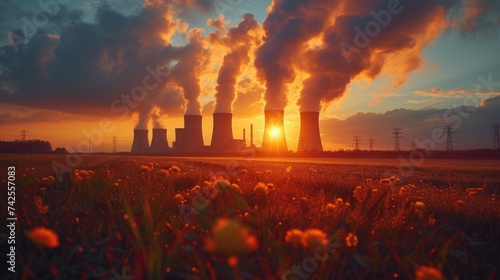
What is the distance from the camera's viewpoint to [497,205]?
8.14 ft

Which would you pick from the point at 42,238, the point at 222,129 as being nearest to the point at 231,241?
the point at 42,238

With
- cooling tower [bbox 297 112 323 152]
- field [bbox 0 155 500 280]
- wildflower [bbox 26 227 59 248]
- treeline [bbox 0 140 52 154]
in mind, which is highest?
cooling tower [bbox 297 112 323 152]

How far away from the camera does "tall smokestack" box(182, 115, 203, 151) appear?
1335 inches

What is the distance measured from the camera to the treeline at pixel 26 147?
33562 millimetres

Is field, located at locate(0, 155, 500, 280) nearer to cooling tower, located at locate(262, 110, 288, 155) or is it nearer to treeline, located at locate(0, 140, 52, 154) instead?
cooling tower, located at locate(262, 110, 288, 155)

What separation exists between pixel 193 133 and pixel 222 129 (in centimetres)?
626

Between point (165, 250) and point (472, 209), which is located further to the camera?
point (472, 209)

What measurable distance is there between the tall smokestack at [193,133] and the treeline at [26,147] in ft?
57.2

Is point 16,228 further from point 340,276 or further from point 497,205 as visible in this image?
point 497,205

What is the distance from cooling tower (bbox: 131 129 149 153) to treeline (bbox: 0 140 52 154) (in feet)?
33.6

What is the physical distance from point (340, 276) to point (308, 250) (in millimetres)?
183

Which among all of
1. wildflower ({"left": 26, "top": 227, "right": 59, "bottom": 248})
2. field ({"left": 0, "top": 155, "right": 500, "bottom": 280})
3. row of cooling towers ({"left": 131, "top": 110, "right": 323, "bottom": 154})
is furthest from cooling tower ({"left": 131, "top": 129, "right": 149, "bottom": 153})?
wildflower ({"left": 26, "top": 227, "right": 59, "bottom": 248})

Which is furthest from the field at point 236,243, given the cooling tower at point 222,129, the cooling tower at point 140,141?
the cooling tower at point 140,141

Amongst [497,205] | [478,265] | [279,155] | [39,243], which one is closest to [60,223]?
[39,243]
